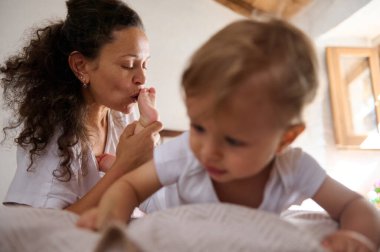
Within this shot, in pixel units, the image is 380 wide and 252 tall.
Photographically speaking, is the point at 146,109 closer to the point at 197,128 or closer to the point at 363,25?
the point at 197,128

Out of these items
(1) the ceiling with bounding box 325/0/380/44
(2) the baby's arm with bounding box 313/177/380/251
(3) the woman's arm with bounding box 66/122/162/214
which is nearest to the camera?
(2) the baby's arm with bounding box 313/177/380/251

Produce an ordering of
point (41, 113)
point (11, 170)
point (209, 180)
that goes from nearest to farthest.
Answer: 1. point (209, 180)
2. point (41, 113)
3. point (11, 170)

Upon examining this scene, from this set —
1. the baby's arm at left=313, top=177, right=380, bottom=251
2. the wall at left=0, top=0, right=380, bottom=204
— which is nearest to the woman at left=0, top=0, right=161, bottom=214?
the baby's arm at left=313, top=177, right=380, bottom=251

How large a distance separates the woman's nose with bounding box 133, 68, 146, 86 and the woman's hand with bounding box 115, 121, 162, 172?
15 centimetres

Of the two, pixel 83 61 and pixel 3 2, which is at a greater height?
pixel 3 2

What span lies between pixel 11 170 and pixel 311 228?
185 cm

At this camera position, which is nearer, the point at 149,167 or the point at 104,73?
the point at 149,167

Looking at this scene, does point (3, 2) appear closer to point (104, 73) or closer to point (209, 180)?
point (104, 73)

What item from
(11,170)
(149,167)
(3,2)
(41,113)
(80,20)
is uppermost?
(3,2)

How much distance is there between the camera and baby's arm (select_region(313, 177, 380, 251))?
0.52 metres

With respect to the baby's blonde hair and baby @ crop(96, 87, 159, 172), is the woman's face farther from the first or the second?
the baby's blonde hair

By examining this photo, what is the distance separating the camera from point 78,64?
117 cm

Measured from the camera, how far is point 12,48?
2.04 meters

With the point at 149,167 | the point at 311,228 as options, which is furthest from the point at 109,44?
the point at 311,228
